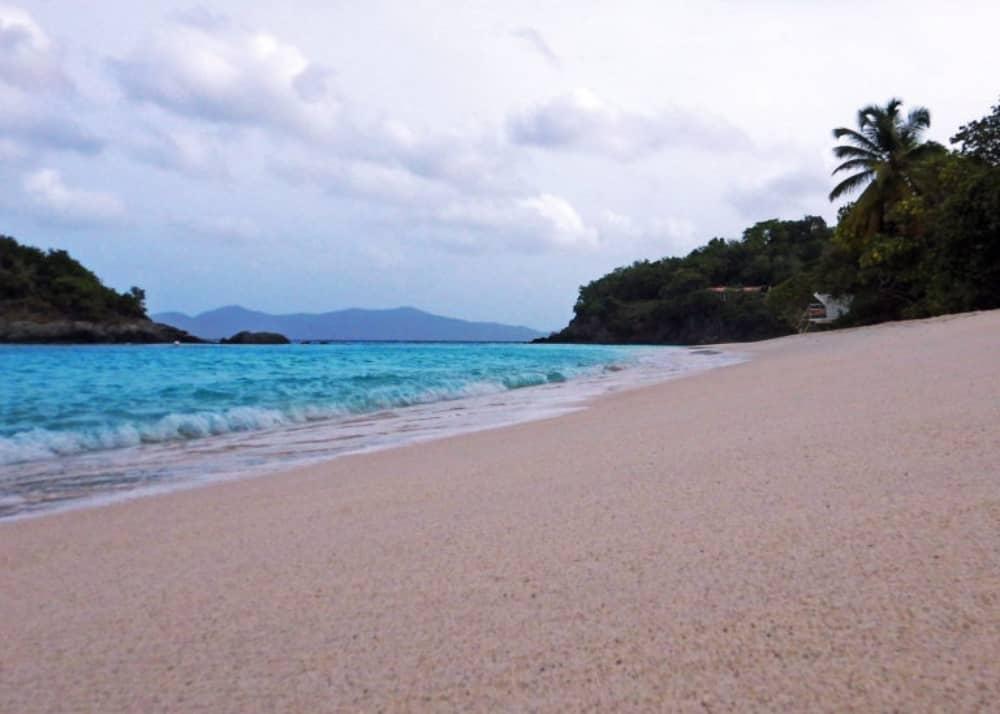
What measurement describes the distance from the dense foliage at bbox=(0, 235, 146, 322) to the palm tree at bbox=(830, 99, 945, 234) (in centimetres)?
5668

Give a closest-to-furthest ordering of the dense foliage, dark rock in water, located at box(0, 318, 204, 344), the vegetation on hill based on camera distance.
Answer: the vegetation on hill, dark rock in water, located at box(0, 318, 204, 344), the dense foliage

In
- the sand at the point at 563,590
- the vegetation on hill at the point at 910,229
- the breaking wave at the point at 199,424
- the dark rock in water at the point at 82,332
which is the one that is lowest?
the breaking wave at the point at 199,424

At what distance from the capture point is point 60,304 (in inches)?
→ 2373

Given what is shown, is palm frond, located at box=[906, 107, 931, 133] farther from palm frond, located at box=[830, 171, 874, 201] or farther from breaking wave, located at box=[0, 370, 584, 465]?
breaking wave, located at box=[0, 370, 584, 465]

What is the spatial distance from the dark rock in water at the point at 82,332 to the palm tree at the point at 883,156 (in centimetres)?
5500

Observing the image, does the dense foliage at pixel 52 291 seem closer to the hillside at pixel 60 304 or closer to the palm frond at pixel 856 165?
the hillside at pixel 60 304

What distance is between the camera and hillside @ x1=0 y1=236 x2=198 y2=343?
56656mm

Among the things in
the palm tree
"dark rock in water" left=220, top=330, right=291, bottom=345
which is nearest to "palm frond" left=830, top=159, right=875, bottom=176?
the palm tree

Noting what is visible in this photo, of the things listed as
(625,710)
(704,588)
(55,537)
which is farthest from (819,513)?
(55,537)

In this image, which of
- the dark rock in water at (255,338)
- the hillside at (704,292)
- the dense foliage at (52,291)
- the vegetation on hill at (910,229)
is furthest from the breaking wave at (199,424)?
the dark rock in water at (255,338)

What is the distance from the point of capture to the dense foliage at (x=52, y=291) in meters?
57.3

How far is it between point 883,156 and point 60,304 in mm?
A: 59235

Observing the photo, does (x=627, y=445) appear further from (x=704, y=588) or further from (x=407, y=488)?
(x=704, y=588)

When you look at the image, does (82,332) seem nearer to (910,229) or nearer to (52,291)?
(52,291)
